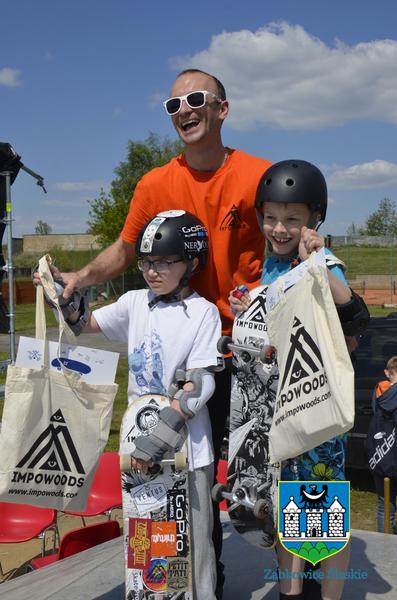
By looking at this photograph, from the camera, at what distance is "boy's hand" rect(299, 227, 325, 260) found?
246cm

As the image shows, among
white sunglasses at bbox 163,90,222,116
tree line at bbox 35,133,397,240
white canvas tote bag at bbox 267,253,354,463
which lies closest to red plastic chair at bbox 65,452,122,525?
white canvas tote bag at bbox 267,253,354,463

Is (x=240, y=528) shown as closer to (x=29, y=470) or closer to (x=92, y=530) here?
(x=29, y=470)

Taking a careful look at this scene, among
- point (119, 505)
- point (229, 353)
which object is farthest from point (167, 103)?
point (119, 505)

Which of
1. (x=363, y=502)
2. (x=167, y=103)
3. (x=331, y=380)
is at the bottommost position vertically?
(x=363, y=502)

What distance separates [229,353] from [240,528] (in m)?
0.71

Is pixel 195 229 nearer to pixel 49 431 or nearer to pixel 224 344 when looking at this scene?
pixel 224 344

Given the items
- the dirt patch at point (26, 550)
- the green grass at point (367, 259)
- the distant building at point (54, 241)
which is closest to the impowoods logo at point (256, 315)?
the dirt patch at point (26, 550)

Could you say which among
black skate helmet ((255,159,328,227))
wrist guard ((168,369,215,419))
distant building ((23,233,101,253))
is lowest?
wrist guard ((168,369,215,419))

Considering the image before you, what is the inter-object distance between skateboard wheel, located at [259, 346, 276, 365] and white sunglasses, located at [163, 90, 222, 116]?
42.0 inches

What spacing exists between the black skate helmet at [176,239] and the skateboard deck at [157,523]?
530 mm

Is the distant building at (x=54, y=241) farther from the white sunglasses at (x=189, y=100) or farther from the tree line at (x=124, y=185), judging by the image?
the white sunglasses at (x=189, y=100)

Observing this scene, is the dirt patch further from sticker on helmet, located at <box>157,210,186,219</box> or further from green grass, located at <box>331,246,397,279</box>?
green grass, located at <box>331,246,397,279</box>

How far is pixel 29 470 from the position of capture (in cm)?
288

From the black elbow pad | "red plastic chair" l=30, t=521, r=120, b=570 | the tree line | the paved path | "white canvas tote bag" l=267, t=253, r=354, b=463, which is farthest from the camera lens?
the tree line
